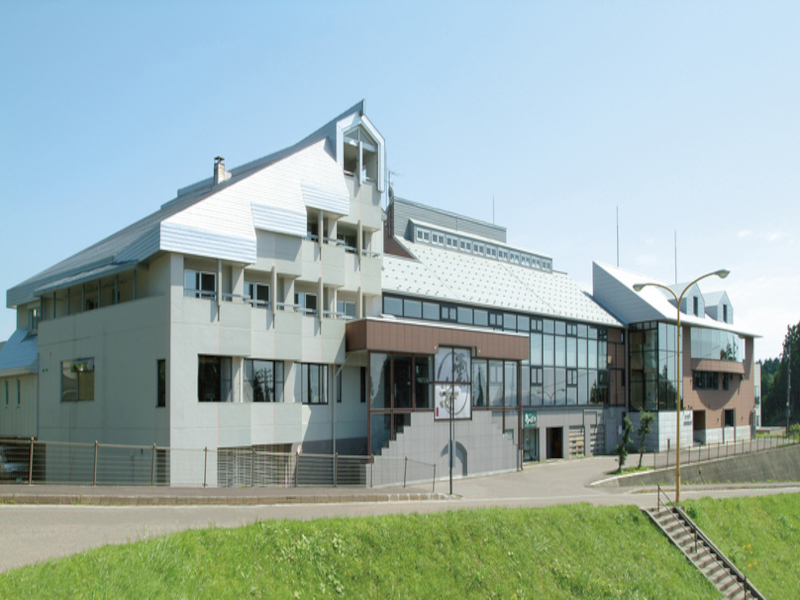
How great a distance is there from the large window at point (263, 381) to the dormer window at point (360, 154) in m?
10.3

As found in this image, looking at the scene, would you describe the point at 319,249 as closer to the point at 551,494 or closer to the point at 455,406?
the point at 455,406

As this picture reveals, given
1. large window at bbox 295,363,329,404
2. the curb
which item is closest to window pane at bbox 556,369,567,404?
large window at bbox 295,363,329,404

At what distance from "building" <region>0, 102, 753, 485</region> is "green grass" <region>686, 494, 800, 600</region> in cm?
1033

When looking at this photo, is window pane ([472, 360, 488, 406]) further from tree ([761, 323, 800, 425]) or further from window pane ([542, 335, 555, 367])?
tree ([761, 323, 800, 425])

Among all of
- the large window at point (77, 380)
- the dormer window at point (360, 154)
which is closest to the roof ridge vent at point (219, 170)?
the dormer window at point (360, 154)

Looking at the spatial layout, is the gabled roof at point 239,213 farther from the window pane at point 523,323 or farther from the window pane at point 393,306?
the window pane at point 523,323

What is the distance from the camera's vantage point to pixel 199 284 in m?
25.4

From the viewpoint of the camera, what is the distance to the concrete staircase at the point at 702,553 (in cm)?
2127

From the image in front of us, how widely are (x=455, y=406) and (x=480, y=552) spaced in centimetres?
1453

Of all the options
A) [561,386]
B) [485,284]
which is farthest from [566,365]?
[485,284]

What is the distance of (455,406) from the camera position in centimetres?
3150

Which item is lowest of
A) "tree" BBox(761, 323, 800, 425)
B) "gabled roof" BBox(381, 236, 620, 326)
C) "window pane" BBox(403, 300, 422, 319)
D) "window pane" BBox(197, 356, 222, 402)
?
"tree" BBox(761, 323, 800, 425)

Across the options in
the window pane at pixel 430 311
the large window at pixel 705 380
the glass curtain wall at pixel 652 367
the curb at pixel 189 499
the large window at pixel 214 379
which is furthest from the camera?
the large window at pixel 705 380

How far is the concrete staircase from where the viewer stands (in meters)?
21.3
